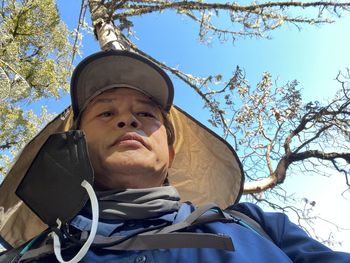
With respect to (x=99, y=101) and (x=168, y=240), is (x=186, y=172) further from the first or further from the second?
(x=168, y=240)

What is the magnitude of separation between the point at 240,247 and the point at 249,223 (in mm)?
189

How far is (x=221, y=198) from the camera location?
2078 millimetres

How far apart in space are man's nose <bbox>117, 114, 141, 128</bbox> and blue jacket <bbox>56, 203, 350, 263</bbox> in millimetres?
482

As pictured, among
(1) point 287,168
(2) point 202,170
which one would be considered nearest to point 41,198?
(2) point 202,170

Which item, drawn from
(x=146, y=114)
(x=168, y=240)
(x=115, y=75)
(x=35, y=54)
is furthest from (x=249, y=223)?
(x=35, y=54)

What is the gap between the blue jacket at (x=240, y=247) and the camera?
1240 mm

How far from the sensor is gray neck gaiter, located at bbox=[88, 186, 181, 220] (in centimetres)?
141

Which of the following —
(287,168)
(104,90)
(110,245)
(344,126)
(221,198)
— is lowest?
(110,245)

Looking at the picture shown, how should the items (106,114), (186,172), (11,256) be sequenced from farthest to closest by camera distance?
(186,172) → (106,114) → (11,256)

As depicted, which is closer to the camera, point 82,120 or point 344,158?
point 82,120

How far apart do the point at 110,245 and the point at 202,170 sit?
101cm

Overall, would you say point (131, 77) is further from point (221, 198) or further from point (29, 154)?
point (221, 198)

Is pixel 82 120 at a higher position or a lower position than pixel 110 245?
higher

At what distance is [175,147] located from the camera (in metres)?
2.29
